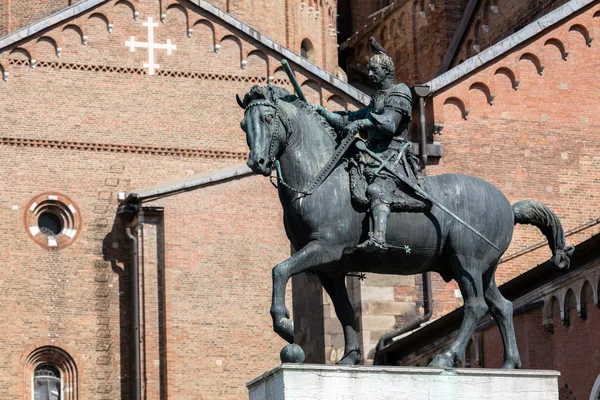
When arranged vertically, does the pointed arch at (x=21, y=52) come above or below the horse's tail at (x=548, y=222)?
above

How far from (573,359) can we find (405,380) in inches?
334

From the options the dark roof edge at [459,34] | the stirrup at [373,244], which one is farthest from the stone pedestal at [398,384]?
the dark roof edge at [459,34]

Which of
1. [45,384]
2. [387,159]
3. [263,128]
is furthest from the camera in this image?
[45,384]

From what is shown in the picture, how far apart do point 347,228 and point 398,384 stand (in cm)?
121

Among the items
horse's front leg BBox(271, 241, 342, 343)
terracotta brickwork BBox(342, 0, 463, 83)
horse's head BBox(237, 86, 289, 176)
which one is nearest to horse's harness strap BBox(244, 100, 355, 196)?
horse's head BBox(237, 86, 289, 176)

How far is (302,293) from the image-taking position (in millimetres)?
24312

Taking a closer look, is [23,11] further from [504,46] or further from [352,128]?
[352,128]

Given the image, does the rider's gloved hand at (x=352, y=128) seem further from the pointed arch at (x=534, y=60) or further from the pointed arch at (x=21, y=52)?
the pointed arch at (x=21, y=52)

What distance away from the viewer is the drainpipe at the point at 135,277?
31625mm

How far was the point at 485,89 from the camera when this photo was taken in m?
26.4

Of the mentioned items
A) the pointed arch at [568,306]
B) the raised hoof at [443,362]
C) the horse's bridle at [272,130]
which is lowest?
the raised hoof at [443,362]

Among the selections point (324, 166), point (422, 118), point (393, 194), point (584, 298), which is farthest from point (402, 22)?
point (324, 166)

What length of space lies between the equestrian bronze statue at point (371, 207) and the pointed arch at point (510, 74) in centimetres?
1323

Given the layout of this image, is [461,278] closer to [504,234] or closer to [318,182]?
[504,234]
